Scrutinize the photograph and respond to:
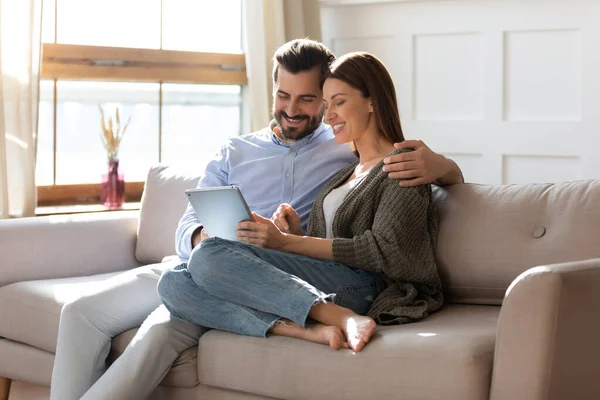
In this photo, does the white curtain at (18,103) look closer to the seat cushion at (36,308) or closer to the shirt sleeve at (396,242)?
the seat cushion at (36,308)

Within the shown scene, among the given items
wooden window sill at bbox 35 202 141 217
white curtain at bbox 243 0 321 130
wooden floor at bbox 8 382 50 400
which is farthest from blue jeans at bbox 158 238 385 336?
white curtain at bbox 243 0 321 130

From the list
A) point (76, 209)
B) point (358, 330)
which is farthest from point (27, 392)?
point (358, 330)

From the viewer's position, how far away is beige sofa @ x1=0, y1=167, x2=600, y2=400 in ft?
6.43

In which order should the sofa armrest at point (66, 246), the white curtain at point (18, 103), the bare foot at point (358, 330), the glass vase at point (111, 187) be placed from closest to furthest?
the bare foot at point (358, 330)
the sofa armrest at point (66, 246)
the white curtain at point (18, 103)
the glass vase at point (111, 187)

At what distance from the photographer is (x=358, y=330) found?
2170 millimetres

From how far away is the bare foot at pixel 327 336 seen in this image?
2162mm

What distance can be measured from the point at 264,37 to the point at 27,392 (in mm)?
2021

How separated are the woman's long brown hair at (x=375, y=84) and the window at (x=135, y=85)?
1.79 metres

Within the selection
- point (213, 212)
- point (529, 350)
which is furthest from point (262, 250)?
point (529, 350)

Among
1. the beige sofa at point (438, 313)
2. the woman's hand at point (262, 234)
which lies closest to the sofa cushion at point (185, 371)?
the beige sofa at point (438, 313)

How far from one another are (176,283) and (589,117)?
218 centimetres

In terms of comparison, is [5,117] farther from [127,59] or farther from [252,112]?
[252,112]

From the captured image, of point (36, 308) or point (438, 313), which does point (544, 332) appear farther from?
point (36, 308)

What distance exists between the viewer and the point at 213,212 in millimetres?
2492
